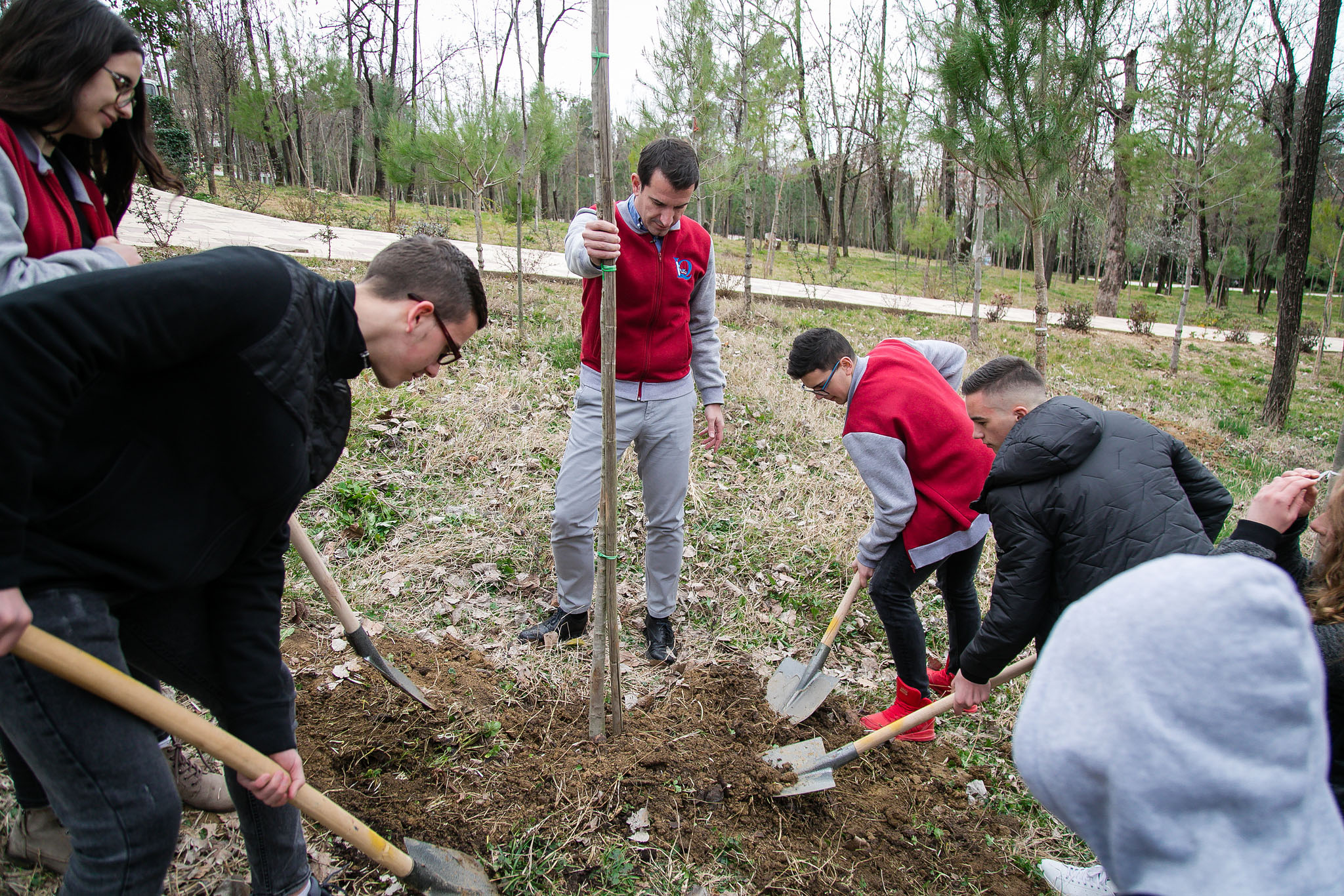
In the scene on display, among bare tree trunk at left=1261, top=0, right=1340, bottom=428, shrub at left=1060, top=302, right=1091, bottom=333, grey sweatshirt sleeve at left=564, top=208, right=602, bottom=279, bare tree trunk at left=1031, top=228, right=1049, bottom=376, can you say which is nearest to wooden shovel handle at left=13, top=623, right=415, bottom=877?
grey sweatshirt sleeve at left=564, top=208, right=602, bottom=279

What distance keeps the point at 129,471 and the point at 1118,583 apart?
151cm

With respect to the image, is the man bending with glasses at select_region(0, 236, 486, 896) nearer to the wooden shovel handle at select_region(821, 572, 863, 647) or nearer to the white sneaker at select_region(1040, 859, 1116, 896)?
the wooden shovel handle at select_region(821, 572, 863, 647)

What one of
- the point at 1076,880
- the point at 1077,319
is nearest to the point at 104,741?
the point at 1076,880

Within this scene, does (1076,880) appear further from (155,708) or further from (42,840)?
(42,840)

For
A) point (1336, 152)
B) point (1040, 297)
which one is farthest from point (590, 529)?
point (1336, 152)

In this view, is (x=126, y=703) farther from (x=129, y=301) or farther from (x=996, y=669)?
(x=996, y=669)

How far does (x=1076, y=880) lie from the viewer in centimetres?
238

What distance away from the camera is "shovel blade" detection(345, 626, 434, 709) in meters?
2.56

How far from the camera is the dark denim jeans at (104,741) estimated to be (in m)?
1.27

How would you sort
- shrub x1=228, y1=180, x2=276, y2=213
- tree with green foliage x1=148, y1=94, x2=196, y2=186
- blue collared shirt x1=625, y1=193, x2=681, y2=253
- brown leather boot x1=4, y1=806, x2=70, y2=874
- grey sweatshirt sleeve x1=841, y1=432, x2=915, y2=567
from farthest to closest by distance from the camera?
shrub x1=228, y1=180, x2=276, y2=213
tree with green foliage x1=148, y1=94, x2=196, y2=186
blue collared shirt x1=625, y1=193, x2=681, y2=253
grey sweatshirt sleeve x1=841, y1=432, x2=915, y2=567
brown leather boot x1=4, y1=806, x2=70, y2=874

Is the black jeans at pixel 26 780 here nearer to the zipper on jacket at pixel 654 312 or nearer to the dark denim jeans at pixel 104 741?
the dark denim jeans at pixel 104 741

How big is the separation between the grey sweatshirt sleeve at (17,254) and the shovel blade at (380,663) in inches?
56.3

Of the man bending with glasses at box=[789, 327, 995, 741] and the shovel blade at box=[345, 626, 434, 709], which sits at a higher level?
the man bending with glasses at box=[789, 327, 995, 741]

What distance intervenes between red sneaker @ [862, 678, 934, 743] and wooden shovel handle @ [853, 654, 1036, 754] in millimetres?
498
